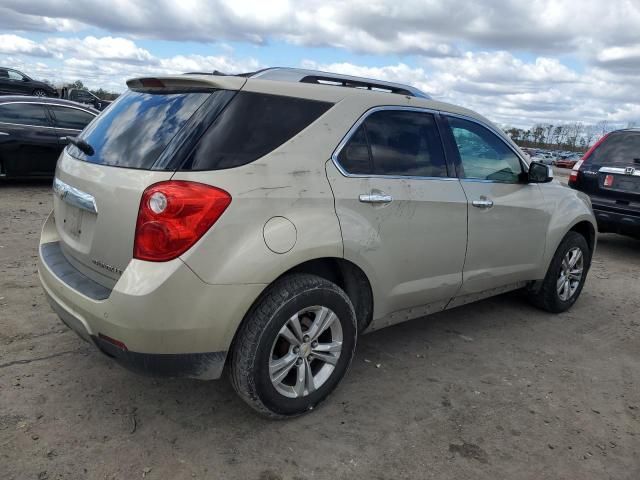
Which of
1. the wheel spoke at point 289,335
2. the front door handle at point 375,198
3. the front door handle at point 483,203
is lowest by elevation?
the wheel spoke at point 289,335

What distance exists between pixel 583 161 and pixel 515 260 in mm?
4342

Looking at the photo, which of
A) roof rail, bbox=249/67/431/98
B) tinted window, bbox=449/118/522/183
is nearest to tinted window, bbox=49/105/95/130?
roof rail, bbox=249/67/431/98

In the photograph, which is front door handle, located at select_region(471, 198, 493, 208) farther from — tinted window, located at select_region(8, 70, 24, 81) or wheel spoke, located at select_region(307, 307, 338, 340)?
tinted window, located at select_region(8, 70, 24, 81)

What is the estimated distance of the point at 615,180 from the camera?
7305 millimetres

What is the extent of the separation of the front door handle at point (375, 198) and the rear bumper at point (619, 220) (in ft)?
17.4

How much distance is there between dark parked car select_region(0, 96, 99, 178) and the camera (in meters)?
8.76

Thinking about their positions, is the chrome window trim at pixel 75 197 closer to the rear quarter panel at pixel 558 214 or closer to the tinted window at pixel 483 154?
the tinted window at pixel 483 154

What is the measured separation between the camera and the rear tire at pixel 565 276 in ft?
15.6

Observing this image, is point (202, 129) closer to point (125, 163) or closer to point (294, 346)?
point (125, 163)

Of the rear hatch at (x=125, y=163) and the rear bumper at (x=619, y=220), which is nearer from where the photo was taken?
the rear hatch at (x=125, y=163)

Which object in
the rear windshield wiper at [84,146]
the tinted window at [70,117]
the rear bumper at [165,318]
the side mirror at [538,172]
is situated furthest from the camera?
the tinted window at [70,117]

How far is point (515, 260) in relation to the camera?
A: 4.24 m

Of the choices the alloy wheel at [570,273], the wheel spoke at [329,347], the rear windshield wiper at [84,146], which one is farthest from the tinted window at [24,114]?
the alloy wheel at [570,273]

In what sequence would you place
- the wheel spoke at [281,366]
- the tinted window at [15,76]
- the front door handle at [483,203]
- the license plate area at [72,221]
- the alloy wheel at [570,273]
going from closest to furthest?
the wheel spoke at [281,366] < the license plate area at [72,221] < the front door handle at [483,203] < the alloy wheel at [570,273] < the tinted window at [15,76]
